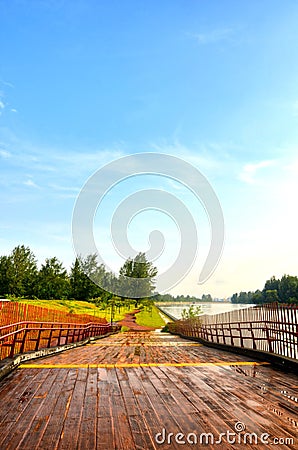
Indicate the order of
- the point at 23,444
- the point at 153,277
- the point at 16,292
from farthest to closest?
the point at 153,277, the point at 16,292, the point at 23,444

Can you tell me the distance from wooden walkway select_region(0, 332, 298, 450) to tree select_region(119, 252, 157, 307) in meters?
86.1

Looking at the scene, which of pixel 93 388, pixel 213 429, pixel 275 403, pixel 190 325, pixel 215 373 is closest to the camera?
pixel 213 429

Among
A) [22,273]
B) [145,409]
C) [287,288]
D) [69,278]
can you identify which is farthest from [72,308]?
[287,288]

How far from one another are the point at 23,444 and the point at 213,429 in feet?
6.23

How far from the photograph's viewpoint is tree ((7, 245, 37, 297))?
77062 mm

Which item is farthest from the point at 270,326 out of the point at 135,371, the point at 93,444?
the point at 93,444

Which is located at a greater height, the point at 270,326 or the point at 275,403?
the point at 270,326

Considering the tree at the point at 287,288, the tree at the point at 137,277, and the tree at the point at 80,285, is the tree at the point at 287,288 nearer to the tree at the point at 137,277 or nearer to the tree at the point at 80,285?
the tree at the point at 137,277

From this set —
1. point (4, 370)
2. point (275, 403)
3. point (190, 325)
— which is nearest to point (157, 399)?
point (275, 403)

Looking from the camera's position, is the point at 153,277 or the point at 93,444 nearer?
the point at 93,444

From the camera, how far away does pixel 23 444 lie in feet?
11.5

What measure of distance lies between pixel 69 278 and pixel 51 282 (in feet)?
39.0

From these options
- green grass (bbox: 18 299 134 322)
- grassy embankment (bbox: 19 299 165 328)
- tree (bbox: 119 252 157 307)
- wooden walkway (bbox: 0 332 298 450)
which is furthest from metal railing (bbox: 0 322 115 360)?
tree (bbox: 119 252 157 307)

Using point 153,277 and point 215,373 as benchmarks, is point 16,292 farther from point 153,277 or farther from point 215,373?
point 215,373
